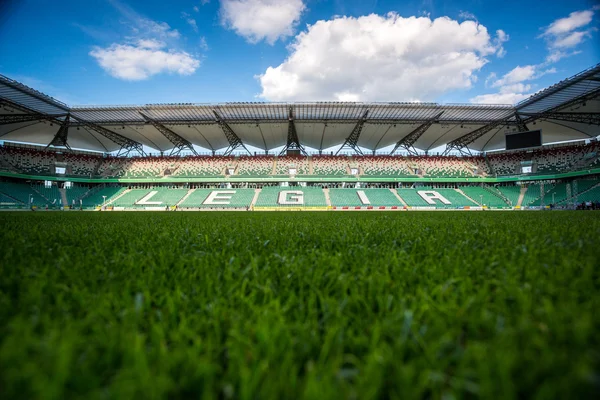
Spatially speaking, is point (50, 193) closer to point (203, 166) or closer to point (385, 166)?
point (203, 166)

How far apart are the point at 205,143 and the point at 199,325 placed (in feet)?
129

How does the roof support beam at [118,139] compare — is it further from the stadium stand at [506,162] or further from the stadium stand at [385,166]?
the stadium stand at [506,162]

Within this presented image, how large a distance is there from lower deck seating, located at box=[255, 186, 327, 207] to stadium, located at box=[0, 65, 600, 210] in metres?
0.25

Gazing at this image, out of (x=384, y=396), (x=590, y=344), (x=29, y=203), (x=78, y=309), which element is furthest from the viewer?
(x=29, y=203)

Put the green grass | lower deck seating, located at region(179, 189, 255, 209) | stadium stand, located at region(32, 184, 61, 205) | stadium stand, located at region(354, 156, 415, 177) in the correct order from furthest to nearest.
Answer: stadium stand, located at region(354, 156, 415, 177) → stadium stand, located at region(32, 184, 61, 205) → lower deck seating, located at region(179, 189, 255, 209) → the green grass

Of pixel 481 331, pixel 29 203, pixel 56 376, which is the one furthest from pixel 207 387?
pixel 29 203

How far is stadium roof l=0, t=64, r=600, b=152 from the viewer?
79.5 ft

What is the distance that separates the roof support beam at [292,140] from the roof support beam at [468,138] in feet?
70.3

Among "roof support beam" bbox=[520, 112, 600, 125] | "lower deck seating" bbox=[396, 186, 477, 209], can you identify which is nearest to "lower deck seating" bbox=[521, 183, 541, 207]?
"lower deck seating" bbox=[396, 186, 477, 209]

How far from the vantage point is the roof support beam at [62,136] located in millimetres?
29600

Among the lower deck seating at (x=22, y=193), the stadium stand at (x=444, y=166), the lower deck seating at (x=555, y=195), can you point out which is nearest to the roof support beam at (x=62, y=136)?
the lower deck seating at (x=22, y=193)

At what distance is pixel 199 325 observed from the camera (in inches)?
35.0

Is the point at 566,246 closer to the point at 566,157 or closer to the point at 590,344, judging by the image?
the point at 590,344

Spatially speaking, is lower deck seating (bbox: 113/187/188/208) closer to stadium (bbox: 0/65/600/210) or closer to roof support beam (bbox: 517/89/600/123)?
stadium (bbox: 0/65/600/210)
